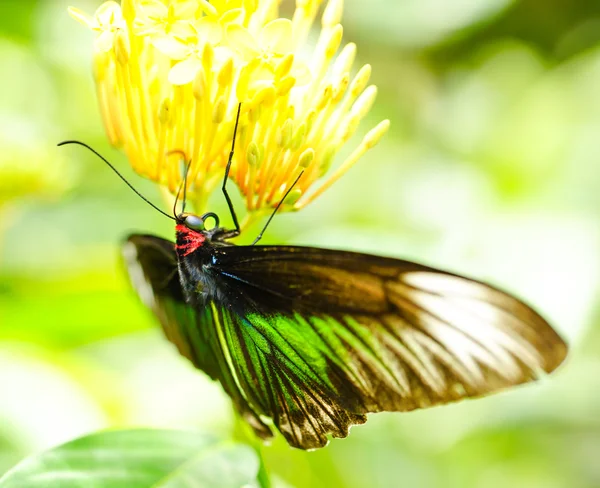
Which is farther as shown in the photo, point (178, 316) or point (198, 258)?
point (178, 316)

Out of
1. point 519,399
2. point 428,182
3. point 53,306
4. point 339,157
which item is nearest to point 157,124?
point 53,306

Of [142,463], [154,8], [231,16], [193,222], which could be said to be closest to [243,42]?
[231,16]

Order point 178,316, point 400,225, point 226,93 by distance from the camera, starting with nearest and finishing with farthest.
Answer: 1. point 226,93
2. point 178,316
3. point 400,225

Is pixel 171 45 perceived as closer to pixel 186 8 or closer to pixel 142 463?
pixel 186 8

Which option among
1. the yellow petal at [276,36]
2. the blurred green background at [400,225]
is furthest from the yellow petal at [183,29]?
the blurred green background at [400,225]

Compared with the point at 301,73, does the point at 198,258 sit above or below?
below

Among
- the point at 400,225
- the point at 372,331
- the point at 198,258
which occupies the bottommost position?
the point at 372,331
